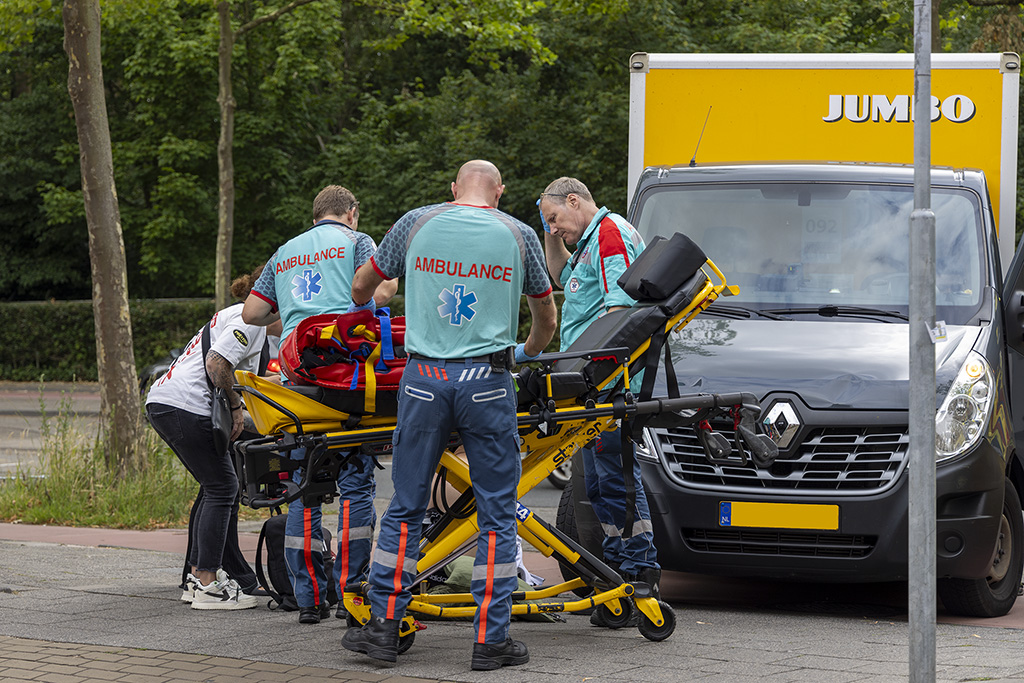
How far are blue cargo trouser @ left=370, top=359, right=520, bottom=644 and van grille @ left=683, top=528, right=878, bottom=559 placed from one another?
126cm

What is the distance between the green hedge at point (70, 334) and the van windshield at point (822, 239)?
21.0 meters

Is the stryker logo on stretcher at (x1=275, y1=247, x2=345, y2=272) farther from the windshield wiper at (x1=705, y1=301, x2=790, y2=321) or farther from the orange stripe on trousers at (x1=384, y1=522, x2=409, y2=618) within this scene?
the windshield wiper at (x1=705, y1=301, x2=790, y2=321)

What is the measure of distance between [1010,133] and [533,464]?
13.4ft

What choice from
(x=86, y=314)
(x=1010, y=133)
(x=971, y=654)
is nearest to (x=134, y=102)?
(x=86, y=314)

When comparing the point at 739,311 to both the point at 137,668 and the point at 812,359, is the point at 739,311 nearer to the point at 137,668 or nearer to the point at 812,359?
the point at 812,359

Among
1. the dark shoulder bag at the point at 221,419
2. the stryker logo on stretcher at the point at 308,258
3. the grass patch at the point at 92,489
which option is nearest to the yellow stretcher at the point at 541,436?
the dark shoulder bag at the point at 221,419

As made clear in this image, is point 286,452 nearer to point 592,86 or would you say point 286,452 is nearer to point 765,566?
point 765,566

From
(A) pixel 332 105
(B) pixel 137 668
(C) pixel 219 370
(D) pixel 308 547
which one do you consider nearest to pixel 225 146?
(A) pixel 332 105

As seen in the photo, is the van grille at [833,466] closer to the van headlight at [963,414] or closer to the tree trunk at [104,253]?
the van headlight at [963,414]

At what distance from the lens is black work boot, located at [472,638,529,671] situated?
15.4ft

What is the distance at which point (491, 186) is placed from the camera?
495 cm

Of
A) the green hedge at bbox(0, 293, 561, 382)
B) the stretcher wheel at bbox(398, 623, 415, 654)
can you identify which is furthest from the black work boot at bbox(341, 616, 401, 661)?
the green hedge at bbox(0, 293, 561, 382)

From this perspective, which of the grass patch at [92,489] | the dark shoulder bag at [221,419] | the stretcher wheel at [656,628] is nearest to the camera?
the stretcher wheel at [656,628]

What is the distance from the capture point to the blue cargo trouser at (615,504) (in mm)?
5422
